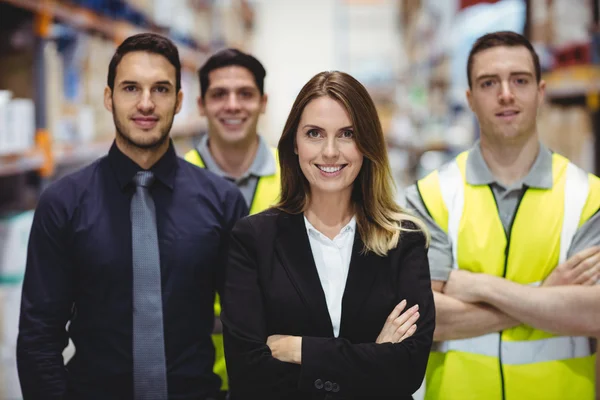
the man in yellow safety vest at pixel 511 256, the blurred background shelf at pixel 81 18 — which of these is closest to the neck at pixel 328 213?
the man in yellow safety vest at pixel 511 256

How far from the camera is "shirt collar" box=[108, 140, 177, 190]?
195cm

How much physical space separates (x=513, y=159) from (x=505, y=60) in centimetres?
33

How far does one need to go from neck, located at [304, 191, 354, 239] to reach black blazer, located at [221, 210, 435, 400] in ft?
0.20

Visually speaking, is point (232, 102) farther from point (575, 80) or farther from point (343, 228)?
point (575, 80)

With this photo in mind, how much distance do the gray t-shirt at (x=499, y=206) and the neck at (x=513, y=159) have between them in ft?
0.09

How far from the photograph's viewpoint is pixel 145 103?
190 cm

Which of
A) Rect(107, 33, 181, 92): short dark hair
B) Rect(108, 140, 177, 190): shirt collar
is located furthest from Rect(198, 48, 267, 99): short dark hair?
Rect(108, 140, 177, 190): shirt collar

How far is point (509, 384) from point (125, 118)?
146 centimetres

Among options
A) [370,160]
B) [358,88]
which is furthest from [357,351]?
[358,88]

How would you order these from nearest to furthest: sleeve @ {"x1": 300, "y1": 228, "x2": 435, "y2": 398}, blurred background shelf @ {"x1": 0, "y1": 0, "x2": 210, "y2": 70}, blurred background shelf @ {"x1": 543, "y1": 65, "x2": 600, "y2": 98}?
sleeve @ {"x1": 300, "y1": 228, "x2": 435, "y2": 398} < blurred background shelf @ {"x1": 0, "y1": 0, "x2": 210, "y2": 70} < blurred background shelf @ {"x1": 543, "y1": 65, "x2": 600, "y2": 98}

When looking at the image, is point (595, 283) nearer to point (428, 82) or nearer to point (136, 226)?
point (136, 226)

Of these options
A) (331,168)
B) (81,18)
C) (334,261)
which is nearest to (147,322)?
(334,261)

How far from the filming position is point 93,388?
1855 mm

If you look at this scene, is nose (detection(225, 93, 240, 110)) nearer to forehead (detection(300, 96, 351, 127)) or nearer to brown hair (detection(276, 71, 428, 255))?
brown hair (detection(276, 71, 428, 255))
